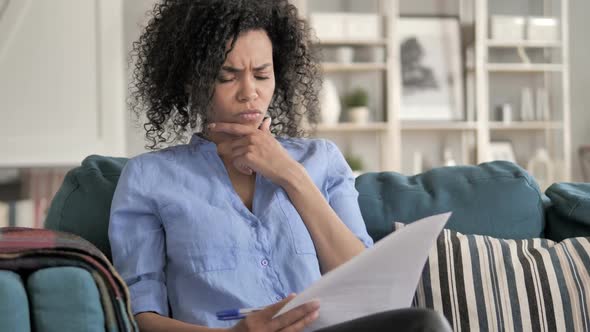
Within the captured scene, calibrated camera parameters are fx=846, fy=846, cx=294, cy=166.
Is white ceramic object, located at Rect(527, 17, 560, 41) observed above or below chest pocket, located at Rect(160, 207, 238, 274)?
above

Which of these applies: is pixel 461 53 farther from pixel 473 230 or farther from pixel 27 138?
pixel 473 230

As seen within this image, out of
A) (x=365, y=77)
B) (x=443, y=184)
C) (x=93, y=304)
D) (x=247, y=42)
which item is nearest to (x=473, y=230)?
(x=443, y=184)

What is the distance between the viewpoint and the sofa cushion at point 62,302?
1114 mm

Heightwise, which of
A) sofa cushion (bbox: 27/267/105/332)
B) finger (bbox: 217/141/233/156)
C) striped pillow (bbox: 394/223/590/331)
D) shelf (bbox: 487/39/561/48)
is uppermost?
shelf (bbox: 487/39/561/48)

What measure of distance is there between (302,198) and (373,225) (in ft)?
1.20

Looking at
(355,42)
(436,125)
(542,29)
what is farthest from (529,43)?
(355,42)

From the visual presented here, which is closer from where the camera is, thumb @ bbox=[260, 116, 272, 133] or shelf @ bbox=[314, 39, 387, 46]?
thumb @ bbox=[260, 116, 272, 133]

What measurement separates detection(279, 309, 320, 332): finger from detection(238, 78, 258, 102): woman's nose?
1.67 feet

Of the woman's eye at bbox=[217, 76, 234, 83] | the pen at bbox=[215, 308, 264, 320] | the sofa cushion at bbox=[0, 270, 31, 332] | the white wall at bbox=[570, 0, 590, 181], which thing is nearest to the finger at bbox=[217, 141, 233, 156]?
the woman's eye at bbox=[217, 76, 234, 83]

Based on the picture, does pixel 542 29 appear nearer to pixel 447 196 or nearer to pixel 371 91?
pixel 371 91

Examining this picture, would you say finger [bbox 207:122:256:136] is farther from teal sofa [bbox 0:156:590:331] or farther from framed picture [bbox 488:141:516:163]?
framed picture [bbox 488:141:516:163]

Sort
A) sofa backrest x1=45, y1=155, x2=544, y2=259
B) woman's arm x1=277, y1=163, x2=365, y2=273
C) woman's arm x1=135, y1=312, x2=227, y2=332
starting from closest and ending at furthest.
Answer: woman's arm x1=135, y1=312, x2=227, y2=332
woman's arm x1=277, y1=163, x2=365, y2=273
sofa backrest x1=45, y1=155, x2=544, y2=259

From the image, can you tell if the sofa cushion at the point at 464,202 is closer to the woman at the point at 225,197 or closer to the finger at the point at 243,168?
the woman at the point at 225,197

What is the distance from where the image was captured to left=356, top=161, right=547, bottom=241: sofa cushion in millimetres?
1831
